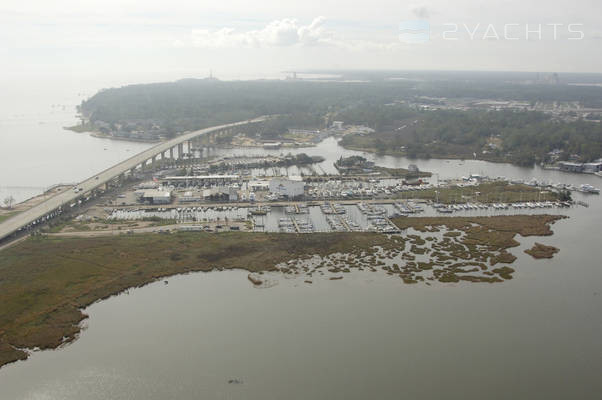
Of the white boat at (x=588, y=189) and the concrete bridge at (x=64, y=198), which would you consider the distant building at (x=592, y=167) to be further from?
the concrete bridge at (x=64, y=198)

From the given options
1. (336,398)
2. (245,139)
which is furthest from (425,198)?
(245,139)

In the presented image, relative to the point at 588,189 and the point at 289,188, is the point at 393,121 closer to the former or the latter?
the point at 588,189

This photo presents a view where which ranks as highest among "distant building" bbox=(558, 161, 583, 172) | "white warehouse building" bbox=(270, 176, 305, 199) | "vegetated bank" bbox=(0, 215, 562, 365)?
"distant building" bbox=(558, 161, 583, 172)

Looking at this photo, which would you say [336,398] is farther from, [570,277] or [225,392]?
[570,277]

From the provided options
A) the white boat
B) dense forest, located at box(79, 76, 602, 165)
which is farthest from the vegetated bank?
dense forest, located at box(79, 76, 602, 165)

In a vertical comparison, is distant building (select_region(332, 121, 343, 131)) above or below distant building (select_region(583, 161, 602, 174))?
above

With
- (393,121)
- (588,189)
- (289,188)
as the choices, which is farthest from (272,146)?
(588,189)

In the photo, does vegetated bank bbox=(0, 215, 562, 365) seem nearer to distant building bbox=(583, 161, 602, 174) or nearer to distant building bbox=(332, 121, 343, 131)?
distant building bbox=(583, 161, 602, 174)

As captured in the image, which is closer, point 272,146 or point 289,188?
point 289,188
